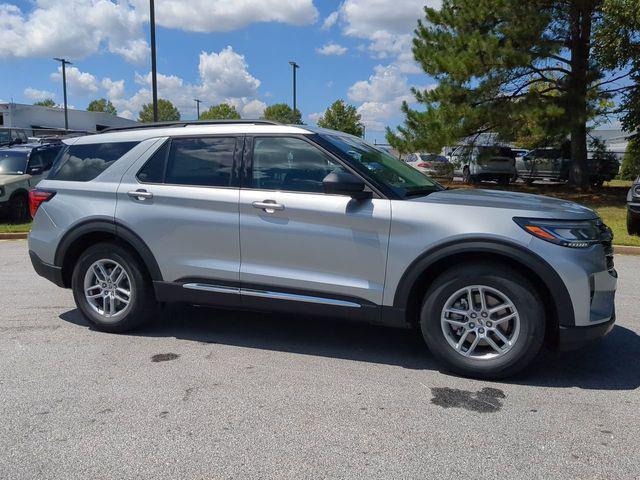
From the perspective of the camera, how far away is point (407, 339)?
5000 mm

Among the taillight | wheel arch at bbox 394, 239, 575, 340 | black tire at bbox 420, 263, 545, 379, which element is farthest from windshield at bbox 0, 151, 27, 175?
black tire at bbox 420, 263, 545, 379

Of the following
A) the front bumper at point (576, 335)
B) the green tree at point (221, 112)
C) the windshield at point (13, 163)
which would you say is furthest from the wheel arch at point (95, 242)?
the green tree at point (221, 112)

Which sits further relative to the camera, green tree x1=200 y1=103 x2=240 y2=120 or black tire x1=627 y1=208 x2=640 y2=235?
green tree x1=200 y1=103 x2=240 y2=120

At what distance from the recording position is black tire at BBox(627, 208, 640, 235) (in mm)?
10855

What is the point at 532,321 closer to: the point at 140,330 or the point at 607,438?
the point at 607,438

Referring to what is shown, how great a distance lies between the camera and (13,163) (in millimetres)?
13695

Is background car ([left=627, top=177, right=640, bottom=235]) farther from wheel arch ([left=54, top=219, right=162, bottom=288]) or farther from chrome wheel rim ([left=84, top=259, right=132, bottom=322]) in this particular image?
chrome wheel rim ([left=84, top=259, right=132, bottom=322])

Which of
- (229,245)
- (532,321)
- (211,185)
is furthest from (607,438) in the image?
(211,185)

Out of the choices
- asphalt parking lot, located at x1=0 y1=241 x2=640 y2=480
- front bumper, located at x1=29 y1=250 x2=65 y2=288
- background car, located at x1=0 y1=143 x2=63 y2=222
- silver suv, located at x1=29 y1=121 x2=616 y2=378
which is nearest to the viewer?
asphalt parking lot, located at x1=0 y1=241 x2=640 y2=480

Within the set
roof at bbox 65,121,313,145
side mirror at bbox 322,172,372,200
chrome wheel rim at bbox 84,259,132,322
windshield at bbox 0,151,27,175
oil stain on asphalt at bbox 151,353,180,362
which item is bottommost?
oil stain on asphalt at bbox 151,353,180,362

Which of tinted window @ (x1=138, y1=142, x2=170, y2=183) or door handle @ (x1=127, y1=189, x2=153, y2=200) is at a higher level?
tinted window @ (x1=138, y1=142, x2=170, y2=183)

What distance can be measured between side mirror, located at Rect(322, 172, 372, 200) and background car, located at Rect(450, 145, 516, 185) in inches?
618

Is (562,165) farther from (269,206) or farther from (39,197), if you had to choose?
(39,197)

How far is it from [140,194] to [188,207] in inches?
19.9
